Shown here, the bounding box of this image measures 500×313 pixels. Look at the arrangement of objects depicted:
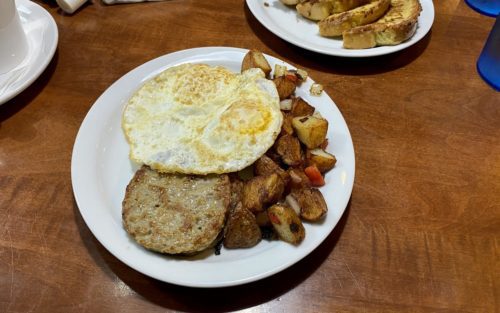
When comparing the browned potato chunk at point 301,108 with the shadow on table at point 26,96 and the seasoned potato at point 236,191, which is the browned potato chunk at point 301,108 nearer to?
the seasoned potato at point 236,191

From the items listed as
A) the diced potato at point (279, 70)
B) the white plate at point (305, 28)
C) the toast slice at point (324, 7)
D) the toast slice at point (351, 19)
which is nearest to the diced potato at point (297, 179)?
the diced potato at point (279, 70)

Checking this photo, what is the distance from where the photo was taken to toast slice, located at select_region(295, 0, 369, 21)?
2117 millimetres

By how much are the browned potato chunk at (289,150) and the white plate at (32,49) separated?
1.06 m

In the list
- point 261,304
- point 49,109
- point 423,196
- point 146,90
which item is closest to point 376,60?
point 423,196

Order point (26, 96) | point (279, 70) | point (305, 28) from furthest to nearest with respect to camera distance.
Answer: point (305, 28) → point (26, 96) → point (279, 70)

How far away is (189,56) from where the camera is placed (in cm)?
184

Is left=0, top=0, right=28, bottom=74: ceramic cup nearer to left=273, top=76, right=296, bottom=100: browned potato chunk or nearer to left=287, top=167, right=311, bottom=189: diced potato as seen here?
left=273, top=76, right=296, bottom=100: browned potato chunk

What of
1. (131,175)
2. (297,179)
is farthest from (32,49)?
(297,179)

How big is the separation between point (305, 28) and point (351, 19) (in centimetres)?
25

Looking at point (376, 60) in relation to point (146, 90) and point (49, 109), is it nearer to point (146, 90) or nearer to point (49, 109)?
point (146, 90)

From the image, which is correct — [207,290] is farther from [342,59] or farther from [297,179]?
[342,59]

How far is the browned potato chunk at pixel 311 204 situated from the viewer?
1304 millimetres

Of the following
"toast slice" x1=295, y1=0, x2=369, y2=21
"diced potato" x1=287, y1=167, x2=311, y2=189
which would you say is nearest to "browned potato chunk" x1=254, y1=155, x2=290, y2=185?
"diced potato" x1=287, y1=167, x2=311, y2=189

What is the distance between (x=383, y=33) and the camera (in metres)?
1.96
